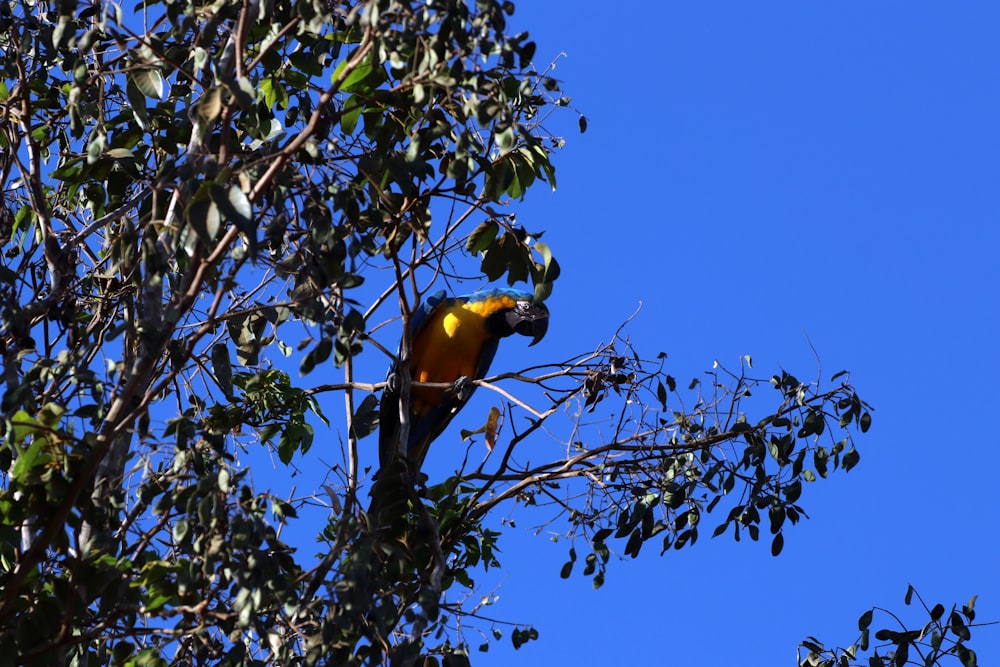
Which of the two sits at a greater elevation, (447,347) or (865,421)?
(447,347)

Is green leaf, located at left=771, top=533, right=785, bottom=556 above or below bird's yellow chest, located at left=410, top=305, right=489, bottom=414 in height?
below

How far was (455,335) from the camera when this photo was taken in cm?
509

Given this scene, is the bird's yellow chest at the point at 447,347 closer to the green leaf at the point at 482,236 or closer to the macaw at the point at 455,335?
the macaw at the point at 455,335

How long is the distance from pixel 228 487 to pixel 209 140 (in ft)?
2.65

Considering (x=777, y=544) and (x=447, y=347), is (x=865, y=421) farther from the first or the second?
(x=447, y=347)

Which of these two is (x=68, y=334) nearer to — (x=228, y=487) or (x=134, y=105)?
(x=134, y=105)

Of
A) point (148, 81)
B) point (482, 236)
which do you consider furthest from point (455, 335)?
point (148, 81)

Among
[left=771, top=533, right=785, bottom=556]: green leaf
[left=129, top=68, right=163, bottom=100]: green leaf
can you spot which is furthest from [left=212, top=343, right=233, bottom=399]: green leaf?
[left=771, top=533, right=785, bottom=556]: green leaf

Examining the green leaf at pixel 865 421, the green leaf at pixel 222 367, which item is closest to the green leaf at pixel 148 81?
the green leaf at pixel 222 367

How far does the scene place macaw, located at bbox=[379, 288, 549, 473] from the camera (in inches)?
199

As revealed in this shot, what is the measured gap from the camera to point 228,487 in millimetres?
2480

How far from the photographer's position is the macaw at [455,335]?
5055 millimetres


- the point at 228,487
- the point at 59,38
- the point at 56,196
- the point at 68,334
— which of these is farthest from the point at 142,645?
the point at 56,196

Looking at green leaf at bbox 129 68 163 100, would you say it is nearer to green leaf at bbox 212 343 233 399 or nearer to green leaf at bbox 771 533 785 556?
green leaf at bbox 212 343 233 399
